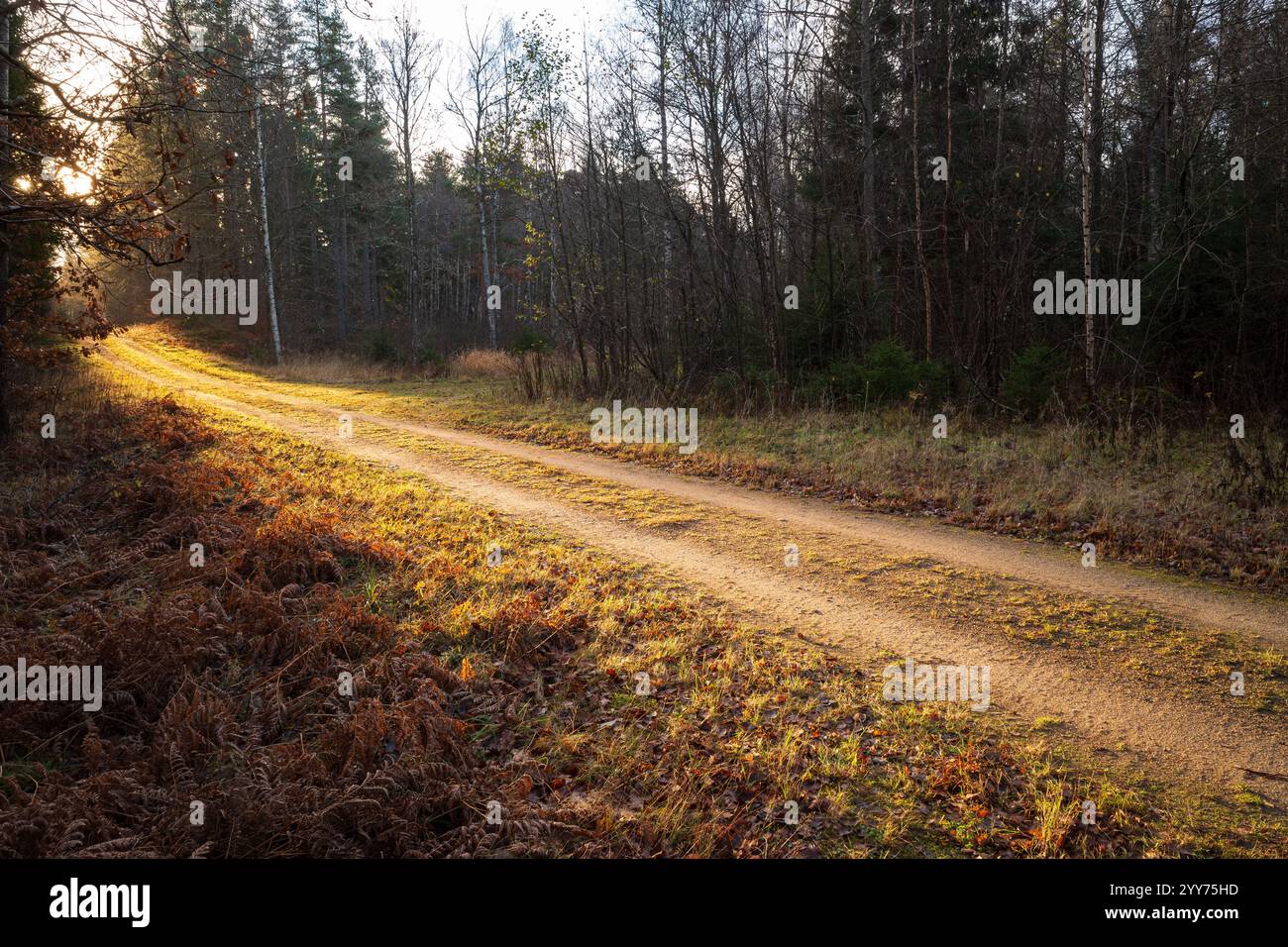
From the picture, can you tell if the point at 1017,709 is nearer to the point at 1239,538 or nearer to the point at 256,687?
the point at 1239,538

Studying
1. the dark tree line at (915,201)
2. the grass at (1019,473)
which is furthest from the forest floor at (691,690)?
the dark tree line at (915,201)

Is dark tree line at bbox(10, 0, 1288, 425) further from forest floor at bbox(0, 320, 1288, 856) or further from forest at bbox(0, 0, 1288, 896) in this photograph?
forest floor at bbox(0, 320, 1288, 856)

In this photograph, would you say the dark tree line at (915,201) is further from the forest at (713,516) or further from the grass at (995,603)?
the grass at (995,603)

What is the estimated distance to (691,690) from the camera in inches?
181

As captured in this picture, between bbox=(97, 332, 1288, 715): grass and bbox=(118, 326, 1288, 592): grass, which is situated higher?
bbox=(118, 326, 1288, 592): grass

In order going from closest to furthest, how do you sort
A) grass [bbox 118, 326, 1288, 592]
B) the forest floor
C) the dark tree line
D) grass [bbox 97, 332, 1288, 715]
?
1. the forest floor
2. grass [bbox 97, 332, 1288, 715]
3. grass [bbox 118, 326, 1288, 592]
4. the dark tree line

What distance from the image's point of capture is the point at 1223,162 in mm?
12109

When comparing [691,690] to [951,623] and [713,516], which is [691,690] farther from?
[713,516]

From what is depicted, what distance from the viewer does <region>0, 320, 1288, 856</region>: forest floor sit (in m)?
3.31

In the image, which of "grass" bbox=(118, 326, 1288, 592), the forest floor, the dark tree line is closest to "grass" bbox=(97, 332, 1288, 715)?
the forest floor

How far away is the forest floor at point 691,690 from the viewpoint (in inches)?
130

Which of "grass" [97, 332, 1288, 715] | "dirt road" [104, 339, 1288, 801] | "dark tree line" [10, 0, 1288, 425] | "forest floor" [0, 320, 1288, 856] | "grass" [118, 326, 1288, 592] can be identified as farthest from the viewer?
"dark tree line" [10, 0, 1288, 425]
